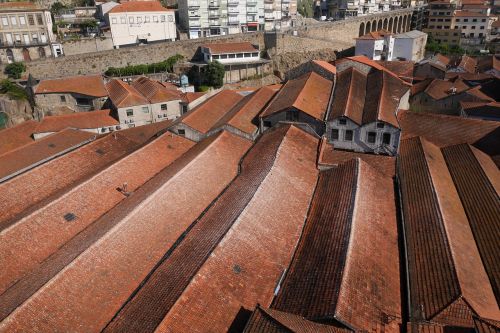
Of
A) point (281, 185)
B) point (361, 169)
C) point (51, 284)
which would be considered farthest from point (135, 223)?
point (361, 169)

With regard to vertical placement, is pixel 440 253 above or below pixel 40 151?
below

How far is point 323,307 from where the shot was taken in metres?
17.9

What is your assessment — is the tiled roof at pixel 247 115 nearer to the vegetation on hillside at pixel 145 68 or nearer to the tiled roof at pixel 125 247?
the tiled roof at pixel 125 247

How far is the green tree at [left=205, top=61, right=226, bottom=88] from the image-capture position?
2458 inches

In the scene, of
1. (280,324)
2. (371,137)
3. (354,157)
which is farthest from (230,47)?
(280,324)

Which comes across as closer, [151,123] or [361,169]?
[361,169]

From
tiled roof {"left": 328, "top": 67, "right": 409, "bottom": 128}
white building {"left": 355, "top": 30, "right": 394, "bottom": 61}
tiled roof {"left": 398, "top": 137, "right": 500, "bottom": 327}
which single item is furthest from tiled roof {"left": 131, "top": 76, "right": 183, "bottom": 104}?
white building {"left": 355, "top": 30, "right": 394, "bottom": 61}

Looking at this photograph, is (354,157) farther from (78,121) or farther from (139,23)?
(139,23)

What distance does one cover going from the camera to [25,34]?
59969 millimetres

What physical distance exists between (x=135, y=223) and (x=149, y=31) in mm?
55095

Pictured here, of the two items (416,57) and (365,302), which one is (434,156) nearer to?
(365,302)

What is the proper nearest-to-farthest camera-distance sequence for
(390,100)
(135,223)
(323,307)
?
1. (323,307)
2. (135,223)
3. (390,100)

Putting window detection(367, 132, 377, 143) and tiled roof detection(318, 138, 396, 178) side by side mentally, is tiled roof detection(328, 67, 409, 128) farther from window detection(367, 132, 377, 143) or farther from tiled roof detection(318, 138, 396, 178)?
tiled roof detection(318, 138, 396, 178)

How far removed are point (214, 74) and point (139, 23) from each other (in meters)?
17.8
